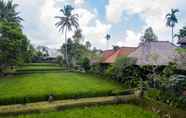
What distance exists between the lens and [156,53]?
21.6 meters

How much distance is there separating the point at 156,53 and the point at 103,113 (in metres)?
10.7

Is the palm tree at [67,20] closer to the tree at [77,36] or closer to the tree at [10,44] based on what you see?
the tree at [77,36]

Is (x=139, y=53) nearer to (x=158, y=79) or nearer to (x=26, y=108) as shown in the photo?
(x=158, y=79)

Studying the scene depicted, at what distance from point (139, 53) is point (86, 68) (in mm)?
17184

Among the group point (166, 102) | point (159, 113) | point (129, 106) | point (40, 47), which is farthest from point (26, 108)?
point (40, 47)

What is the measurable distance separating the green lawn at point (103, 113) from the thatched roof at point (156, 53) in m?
7.01

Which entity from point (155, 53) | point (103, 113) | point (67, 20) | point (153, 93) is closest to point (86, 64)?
point (67, 20)

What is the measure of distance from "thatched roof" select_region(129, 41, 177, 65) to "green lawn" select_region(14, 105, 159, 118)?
7.01m

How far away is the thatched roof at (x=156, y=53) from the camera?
2061 centimetres

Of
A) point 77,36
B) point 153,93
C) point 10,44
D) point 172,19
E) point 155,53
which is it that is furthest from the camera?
point 77,36

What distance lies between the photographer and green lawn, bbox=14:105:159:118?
12.7 meters

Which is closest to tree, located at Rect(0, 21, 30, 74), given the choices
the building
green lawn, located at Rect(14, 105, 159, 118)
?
the building

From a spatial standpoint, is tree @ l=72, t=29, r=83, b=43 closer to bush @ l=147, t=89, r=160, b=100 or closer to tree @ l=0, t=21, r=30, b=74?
tree @ l=0, t=21, r=30, b=74

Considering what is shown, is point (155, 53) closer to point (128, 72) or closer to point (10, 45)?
point (128, 72)
